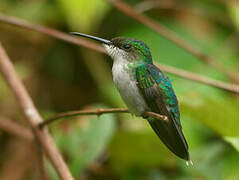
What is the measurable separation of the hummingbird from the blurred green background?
0.31m

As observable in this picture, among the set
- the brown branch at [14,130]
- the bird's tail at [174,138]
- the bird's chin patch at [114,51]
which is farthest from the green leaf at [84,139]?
the bird's tail at [174,138]

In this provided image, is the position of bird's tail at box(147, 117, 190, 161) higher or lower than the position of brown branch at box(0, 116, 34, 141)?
lower

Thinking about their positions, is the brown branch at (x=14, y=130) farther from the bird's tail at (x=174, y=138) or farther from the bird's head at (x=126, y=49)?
the bird's tail at (x=174, y=138)

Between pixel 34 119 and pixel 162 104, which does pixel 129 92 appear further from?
pixel 34 119

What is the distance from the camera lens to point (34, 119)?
231 centimetres

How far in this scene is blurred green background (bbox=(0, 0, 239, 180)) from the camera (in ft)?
8.98

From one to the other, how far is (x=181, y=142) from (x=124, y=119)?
179 cm

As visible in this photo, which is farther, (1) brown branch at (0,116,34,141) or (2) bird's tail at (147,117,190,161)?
(1) brown branch at (0,116,34,141)

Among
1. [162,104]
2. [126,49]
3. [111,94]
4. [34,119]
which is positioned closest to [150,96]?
[162,104]

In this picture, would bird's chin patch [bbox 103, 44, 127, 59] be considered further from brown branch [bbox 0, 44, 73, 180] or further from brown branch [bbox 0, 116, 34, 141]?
brown branch [bbox 0, 116, 34, 141]

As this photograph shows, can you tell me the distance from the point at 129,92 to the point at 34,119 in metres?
0.63

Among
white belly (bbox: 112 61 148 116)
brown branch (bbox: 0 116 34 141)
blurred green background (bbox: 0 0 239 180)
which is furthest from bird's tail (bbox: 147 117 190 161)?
brown branch (bbox: 0 116 34 141)

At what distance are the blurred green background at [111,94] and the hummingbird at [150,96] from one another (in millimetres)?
306

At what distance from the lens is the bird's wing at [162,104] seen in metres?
1.93
